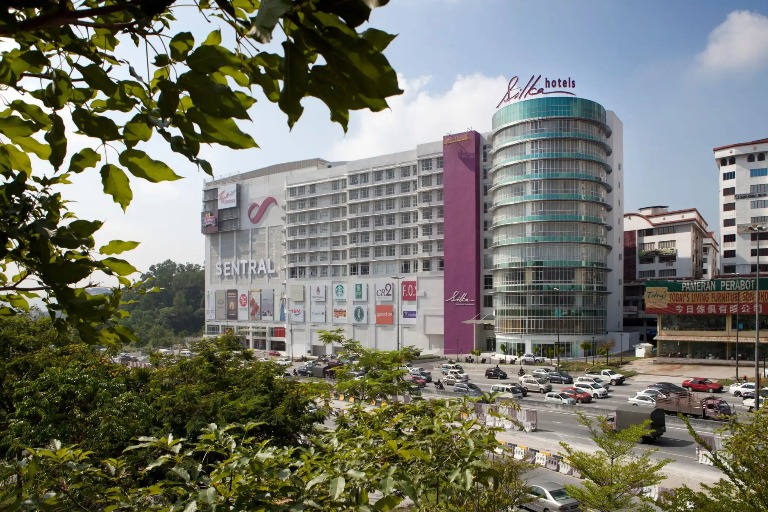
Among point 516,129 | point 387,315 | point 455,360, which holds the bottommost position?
point 455,360

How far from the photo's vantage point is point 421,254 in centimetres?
5322

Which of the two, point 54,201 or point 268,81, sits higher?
point 268,81

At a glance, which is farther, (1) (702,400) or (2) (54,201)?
(1) (702,400)

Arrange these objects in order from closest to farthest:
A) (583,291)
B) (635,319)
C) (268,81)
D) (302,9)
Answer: (302,9), (268,81), (583,291), (635,319)

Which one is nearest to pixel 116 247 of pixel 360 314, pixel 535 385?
pixel 535 385

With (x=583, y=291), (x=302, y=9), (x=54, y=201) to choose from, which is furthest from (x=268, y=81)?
(x=583, y=291)

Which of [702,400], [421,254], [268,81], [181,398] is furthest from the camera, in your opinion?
[421,254]

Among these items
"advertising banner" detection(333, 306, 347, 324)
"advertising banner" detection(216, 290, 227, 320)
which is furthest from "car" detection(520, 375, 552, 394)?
"advertising banner" detection(216, 290, 227, 320)

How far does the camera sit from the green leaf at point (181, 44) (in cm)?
147

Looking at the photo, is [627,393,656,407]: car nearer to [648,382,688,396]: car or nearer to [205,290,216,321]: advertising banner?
[648,382,688,396]: car

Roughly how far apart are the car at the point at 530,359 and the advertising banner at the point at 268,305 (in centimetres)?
3121

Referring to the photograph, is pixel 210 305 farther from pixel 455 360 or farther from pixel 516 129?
pixel 516 129

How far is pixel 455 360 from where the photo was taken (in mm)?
47656

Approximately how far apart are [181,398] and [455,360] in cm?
3717
